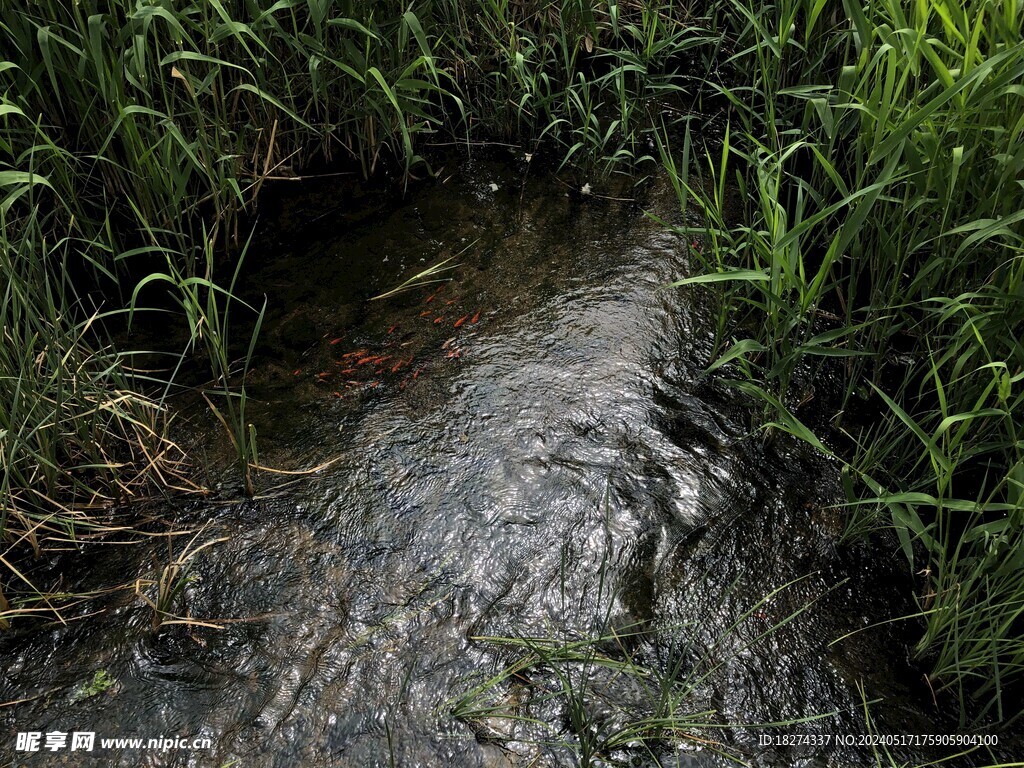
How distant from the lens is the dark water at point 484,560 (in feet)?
5.49

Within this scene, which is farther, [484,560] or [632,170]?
[632,170]

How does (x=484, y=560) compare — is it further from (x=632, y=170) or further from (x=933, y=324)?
(x=632, y=170)

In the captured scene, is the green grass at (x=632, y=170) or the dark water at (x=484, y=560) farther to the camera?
the green grass at (x=632, y=170)

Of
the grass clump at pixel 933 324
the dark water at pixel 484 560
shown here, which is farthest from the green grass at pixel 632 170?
the dark water at pixel 484 560

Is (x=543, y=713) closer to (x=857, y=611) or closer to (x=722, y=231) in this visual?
(x=857, y=611)

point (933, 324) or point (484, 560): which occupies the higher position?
point (933, 324)

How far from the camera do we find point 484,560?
1.99 metres

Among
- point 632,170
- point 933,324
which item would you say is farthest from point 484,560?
point 632,170

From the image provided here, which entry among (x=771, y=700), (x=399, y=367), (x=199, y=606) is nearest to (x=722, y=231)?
(x=399, y=367)

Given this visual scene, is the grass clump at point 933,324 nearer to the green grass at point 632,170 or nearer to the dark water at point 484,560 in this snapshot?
the green grass at point 632,170

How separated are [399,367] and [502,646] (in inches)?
40.2

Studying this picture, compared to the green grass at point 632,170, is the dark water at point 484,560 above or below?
below

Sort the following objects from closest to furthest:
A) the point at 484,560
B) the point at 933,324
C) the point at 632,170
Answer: the point at 484,560 < the point at 933,324 < the point at 632,170

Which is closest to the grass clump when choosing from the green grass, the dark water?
the green grass
